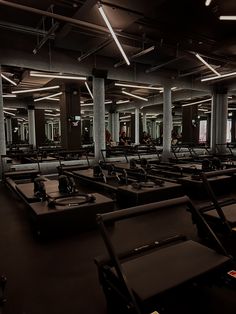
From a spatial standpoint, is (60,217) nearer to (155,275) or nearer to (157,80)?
(155,275)

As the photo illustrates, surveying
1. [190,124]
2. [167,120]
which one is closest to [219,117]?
[190,124]

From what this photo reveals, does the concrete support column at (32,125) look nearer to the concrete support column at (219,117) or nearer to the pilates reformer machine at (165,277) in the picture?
the concrete support column at (219,117)

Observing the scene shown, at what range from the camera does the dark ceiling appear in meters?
4.66

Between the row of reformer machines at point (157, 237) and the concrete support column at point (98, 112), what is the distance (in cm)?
318

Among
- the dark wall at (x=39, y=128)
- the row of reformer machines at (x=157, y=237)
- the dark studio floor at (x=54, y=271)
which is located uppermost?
the dark wall at (x=39, y=128)

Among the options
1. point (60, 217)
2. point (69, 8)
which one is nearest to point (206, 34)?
point (69, 8)

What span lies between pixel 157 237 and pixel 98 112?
629 centimetres

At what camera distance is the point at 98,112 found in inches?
340

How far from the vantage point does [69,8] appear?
16.6 ft

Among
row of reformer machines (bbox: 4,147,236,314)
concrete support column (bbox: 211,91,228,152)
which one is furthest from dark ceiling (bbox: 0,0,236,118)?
concrete support column (bbox: 211,91,228,152)

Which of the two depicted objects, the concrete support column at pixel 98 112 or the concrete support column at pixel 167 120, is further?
the concrete support column at pixel 167 120

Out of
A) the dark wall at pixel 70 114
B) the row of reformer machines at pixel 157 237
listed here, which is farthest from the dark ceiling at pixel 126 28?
the row of reformer machines at pixel 157 237

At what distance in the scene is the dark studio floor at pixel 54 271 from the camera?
70.4 inches

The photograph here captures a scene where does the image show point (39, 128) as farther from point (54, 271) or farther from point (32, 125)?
point (54, 271)
